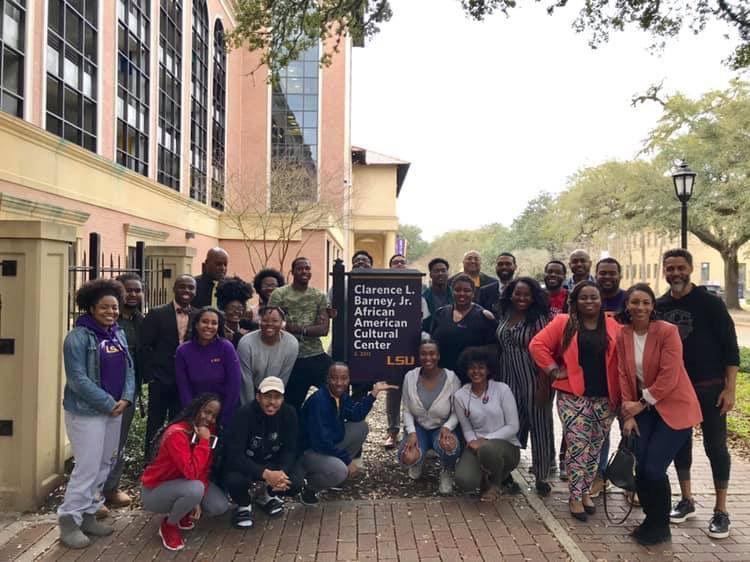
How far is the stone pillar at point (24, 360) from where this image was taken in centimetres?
452

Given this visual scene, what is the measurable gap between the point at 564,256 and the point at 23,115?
56571mm

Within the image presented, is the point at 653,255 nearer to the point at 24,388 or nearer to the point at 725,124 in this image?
the point at 725,124

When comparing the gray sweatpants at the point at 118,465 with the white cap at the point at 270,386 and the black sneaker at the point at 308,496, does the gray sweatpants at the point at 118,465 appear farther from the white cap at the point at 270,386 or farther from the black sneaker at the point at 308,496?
the black sneaker at the point at 308,496

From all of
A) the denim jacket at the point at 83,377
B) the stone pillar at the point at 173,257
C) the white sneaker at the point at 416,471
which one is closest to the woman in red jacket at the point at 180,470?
the denim jacket at the point at 83,377

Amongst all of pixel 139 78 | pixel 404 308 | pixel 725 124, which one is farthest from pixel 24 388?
pixel 725 124

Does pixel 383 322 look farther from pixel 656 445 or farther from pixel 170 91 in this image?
pixel 170 91

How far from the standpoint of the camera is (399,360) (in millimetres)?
5602

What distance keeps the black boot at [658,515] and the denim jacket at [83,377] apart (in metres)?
3.73

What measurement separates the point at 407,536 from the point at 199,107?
76.8ft

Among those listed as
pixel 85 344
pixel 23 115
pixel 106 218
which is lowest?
pixel 85 344

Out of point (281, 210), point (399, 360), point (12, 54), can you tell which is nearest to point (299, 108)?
point (281, 210)

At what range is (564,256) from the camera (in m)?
61.5

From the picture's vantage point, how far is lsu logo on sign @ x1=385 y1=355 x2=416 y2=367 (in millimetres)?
5598

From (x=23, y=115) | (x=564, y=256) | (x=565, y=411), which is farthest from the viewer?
(x=564, y=256)
